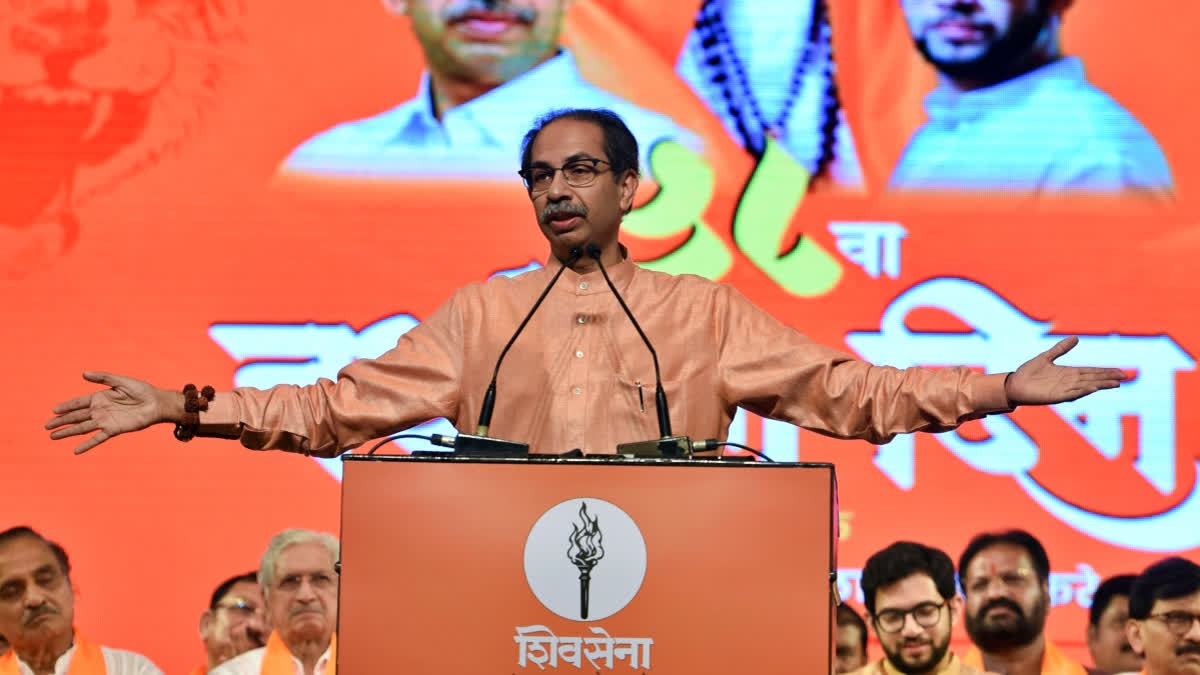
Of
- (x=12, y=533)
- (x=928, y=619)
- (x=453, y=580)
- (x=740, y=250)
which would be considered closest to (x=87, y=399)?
(x=453, y=580)

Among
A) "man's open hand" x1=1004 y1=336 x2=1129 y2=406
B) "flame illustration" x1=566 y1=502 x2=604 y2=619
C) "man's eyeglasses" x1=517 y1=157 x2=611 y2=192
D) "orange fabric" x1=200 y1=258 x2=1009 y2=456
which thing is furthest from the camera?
"man's eyeglasses" x1=517 y1=157 x2=611 y2=192

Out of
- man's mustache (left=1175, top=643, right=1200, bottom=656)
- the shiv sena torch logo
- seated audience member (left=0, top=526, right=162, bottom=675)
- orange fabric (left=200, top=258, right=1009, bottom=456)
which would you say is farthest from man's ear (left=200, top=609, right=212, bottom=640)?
man's mustache (left=1175, top=643, right=1200, bottom=656)

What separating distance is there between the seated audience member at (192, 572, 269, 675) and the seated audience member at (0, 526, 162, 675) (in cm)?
14

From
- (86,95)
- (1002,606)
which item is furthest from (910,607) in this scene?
(86,95)

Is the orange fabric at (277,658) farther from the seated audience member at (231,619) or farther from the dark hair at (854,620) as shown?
the dark hair at (854,620)

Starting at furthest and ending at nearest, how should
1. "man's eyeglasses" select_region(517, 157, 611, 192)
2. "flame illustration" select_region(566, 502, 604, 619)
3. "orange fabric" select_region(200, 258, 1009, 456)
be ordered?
"man's eyeglasses" select_region(517, 157, 611, 192)
"orange fabric" select_region(200, 258, 1009, 456)
"flame illustration" select_region(566, 502, 604, 619)

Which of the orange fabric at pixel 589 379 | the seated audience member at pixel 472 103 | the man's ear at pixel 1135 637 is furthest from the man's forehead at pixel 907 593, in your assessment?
the orange fabric at pixel 589 379

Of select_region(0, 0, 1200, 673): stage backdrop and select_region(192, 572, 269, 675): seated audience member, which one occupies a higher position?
select_region(0, 0, 1200, 673): stage backdrop

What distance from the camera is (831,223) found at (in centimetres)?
374

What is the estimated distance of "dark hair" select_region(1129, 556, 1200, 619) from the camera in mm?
3639

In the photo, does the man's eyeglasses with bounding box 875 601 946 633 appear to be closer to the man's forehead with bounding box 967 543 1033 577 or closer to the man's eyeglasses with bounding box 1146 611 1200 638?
the man's forehead with bounding box 967 543 1033 577

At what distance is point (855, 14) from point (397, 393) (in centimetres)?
206

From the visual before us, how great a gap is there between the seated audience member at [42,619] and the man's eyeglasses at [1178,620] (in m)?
2.51

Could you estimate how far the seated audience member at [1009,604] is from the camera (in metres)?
3.65
